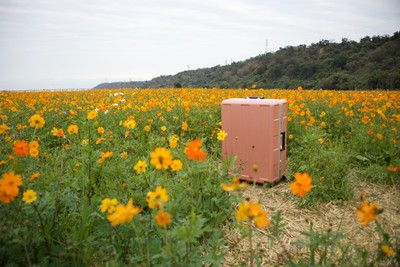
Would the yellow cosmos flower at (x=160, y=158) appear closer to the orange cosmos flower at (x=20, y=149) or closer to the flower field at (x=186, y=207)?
the flower field at (x=186, y=207)

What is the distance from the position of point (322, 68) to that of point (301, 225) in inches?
1320

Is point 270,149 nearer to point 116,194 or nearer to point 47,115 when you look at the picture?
point 116,194

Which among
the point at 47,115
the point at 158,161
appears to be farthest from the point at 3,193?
the point at 47,115

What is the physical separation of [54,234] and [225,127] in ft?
7.86

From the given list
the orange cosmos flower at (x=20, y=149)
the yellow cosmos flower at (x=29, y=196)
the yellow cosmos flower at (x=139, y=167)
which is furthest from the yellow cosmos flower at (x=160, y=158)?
the orange cosmos flower at (x=20, y=149)

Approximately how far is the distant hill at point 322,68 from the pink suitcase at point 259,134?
18543 millimetres

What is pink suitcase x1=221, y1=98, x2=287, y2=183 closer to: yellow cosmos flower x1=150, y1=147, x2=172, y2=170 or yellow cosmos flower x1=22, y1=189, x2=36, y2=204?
yellow cosmos flower x1=150, y1=147, x2=172, y2=170

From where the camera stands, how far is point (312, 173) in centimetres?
326

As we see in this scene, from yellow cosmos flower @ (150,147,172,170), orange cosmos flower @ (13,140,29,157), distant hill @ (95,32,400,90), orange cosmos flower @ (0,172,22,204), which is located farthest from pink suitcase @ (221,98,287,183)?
distant hill @ (95,32,400,90)

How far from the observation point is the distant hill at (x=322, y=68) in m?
22.8

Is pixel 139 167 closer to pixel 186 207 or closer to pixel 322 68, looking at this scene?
pixel 186 207

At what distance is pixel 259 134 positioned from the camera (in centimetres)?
346

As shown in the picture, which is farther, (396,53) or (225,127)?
(396,53)

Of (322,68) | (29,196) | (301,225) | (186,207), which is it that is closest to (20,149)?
(29,196)
